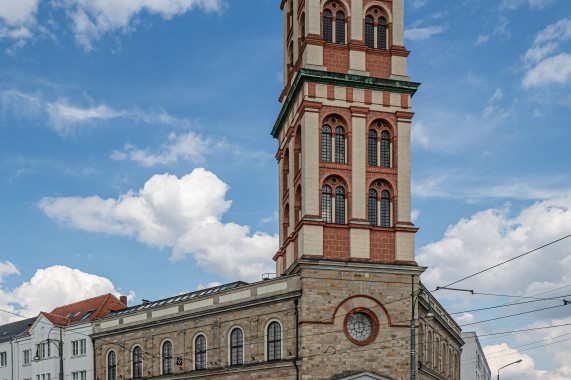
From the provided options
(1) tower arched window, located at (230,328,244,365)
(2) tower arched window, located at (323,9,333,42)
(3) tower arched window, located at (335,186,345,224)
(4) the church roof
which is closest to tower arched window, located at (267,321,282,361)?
(1) tower arched window, located at (230,328,244,365)

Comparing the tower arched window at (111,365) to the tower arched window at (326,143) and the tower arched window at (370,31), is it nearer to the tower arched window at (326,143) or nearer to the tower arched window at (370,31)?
the tower arched window at (326,143)

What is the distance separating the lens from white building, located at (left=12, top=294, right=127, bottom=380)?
6431 centimetres

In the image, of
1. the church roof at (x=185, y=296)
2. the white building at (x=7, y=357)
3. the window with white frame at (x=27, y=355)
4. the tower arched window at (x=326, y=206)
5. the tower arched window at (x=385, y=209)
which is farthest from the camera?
the white building at (x=7, y=357)

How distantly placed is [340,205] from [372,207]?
2.08 m

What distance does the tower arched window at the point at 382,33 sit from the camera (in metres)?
52.3

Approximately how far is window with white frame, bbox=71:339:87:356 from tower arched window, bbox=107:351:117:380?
12.2 feet

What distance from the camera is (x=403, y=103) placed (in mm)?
51031

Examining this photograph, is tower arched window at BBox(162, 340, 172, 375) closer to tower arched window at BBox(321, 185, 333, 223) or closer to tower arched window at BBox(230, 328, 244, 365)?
tower arched window at BBox(230, 328, 244, 365)

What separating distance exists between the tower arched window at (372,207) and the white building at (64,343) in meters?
26.8

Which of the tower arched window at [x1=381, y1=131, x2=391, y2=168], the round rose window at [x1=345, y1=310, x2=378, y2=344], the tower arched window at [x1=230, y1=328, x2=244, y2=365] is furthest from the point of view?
the tower arched window at [x1=230, y1=328, x2=244, y2=365]

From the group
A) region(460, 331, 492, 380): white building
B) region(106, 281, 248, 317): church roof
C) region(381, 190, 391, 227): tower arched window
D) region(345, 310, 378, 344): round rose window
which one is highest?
region(381, 190, 391, 227): tower arched window

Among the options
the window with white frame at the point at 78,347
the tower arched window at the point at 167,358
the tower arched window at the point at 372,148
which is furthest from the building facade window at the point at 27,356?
the tower arched window at the point at 372,148

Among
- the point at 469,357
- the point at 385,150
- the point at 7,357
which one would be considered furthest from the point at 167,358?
the point at 469,357

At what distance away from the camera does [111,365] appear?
61.2 meters
